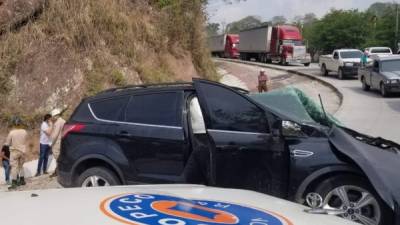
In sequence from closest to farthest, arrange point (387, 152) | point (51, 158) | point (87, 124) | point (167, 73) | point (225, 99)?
point (387, 152) < point (225, 99) < point (87, 124) < point (51, 158) < point (167, 73)

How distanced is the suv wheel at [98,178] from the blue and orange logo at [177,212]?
160 inches

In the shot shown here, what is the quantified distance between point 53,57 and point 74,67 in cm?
74

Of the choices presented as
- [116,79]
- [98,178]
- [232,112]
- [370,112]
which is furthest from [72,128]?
[370,112]

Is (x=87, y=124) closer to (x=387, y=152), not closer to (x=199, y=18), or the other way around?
(x=387, y=152)

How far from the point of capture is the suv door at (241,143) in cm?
587

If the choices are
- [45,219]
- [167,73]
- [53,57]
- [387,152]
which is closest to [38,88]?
[53,57]

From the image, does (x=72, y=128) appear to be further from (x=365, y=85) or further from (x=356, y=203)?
(x=365, y=85)

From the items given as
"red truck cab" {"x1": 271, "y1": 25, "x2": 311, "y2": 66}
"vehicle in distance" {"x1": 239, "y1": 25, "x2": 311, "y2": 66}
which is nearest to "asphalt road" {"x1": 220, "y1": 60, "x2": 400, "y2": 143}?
"red truck cab" {"x1": 271, "y1": 25, "x2": 311, "y2": 66}

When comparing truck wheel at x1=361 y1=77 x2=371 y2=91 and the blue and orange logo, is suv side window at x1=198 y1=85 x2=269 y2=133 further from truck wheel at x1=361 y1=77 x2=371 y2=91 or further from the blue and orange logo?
truck wheel at x1=361 y1=77 x2=371 y2=91

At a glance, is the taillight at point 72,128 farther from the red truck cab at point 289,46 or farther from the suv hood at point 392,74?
the red truck cab at point 289,46

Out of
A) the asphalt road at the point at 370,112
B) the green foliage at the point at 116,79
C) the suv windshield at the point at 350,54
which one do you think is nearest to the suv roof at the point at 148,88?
the asphalt road at the point at 370,112

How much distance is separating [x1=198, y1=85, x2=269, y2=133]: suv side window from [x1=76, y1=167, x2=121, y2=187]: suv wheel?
1.50 metres

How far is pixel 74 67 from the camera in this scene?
60.4 ft

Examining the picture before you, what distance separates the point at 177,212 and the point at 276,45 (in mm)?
47452
